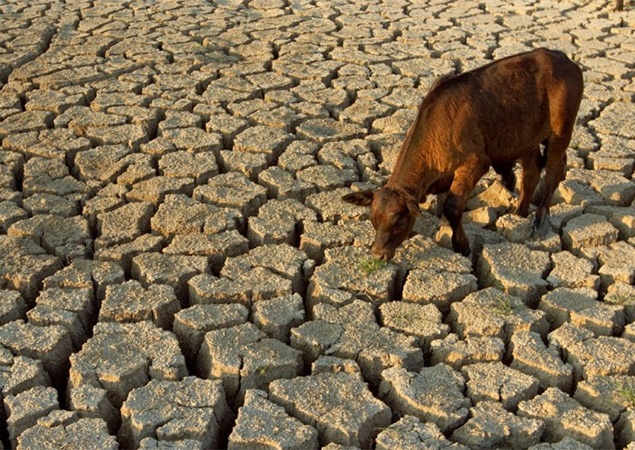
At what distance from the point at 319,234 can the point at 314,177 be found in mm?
775

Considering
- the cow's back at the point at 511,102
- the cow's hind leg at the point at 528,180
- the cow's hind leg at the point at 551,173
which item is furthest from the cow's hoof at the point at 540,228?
the cow's back at the point at 511,102

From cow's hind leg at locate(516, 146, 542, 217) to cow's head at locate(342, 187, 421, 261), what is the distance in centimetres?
103

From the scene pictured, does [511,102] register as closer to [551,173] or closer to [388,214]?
[551,173]

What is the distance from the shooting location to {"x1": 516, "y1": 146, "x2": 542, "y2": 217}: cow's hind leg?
4957 millimetres

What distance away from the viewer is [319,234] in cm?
475

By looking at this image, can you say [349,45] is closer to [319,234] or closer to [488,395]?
[319,234]

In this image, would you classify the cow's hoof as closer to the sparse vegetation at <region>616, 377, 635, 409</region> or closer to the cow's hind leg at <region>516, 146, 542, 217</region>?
the cow's hind leg at <region>516, 146, 542, 217</region>

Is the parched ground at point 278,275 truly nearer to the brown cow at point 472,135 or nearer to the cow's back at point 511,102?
the brown cow at point 472,135

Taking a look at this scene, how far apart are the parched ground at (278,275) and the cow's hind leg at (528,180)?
108mm

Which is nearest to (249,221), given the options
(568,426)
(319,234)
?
→ (319,234)

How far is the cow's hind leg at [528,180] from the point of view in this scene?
195 inches

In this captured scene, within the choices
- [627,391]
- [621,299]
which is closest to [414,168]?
[621,299]

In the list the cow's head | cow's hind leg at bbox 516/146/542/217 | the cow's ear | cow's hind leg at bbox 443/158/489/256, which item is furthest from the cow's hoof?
the cow's ear

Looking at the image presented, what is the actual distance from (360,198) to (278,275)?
23.8 inches
